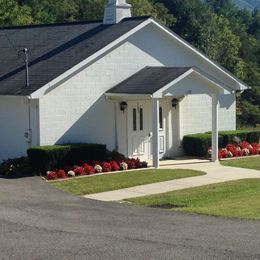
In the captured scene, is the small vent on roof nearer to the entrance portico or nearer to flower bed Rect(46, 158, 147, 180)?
the entrance portico

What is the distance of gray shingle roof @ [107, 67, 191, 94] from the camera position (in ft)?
76.2

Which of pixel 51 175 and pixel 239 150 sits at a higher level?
pixel 239 150

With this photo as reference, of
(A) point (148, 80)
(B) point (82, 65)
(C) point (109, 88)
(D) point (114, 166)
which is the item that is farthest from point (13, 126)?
(A) point (148, 80)

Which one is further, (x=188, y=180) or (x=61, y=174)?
(x=61, y=174)

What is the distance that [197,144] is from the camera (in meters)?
26.2

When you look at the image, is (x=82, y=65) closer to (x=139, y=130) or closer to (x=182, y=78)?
(x=182, y=78)

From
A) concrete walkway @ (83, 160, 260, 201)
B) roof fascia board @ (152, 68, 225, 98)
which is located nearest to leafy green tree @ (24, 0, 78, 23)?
roof fascia board @ (152, 68, 225, 98)

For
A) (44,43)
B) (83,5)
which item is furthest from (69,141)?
(83,5)

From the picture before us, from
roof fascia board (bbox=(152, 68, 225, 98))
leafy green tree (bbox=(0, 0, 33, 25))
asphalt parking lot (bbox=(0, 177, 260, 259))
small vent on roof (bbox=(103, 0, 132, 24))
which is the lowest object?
asphalt parking lot (bbox=(0, 177, 260, 259))

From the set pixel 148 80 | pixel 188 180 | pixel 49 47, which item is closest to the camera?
pixel 188 180

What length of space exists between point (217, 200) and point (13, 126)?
857cm

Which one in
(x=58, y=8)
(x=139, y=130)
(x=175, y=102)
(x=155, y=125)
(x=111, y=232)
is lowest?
(x=111, y=232)

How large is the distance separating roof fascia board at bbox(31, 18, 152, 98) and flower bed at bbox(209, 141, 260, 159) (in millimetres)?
5008

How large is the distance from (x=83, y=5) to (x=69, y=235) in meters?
63.9
